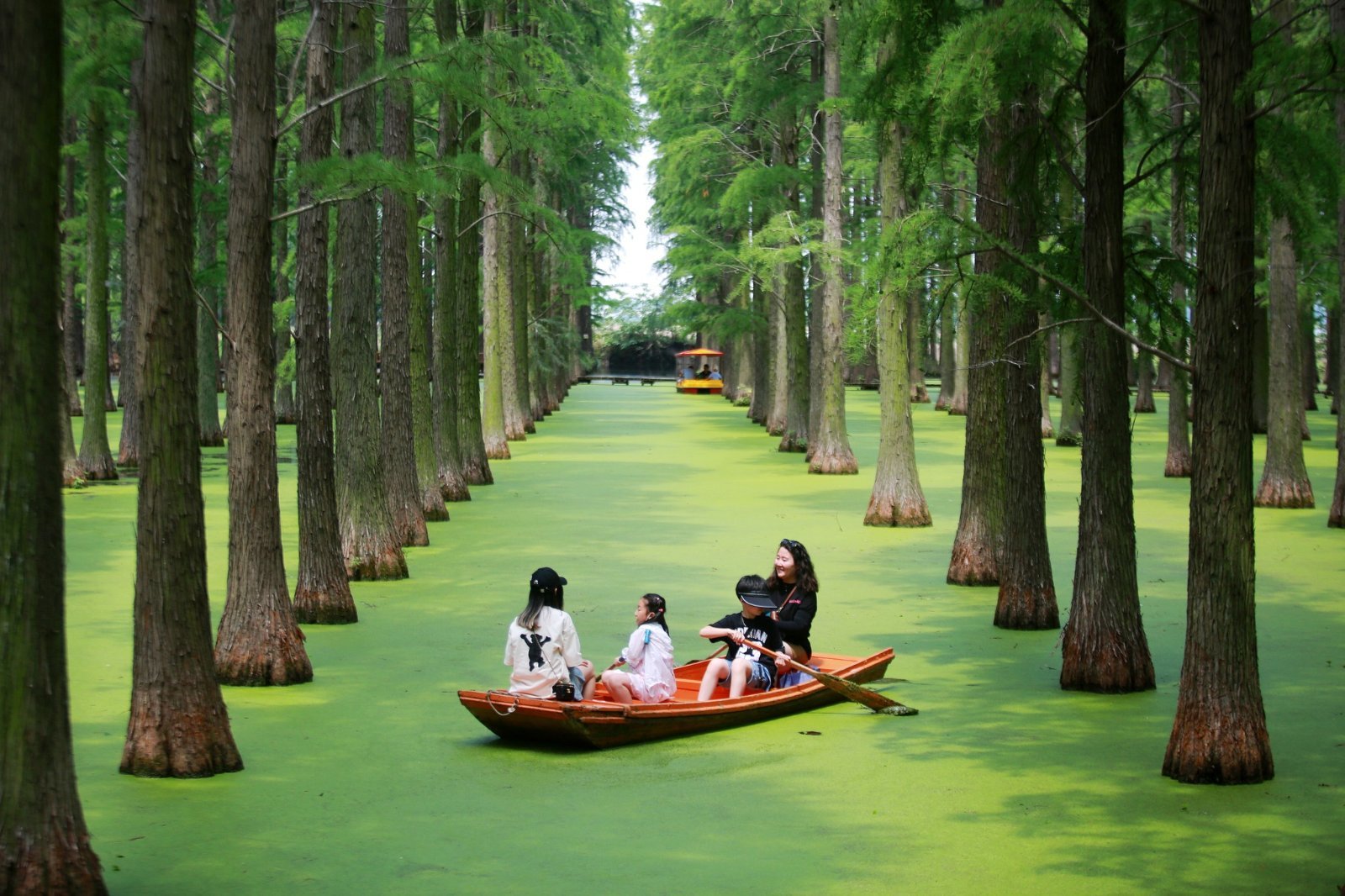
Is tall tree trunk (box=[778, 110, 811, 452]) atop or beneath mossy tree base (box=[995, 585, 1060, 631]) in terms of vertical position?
atop

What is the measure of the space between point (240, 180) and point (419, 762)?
3985mm

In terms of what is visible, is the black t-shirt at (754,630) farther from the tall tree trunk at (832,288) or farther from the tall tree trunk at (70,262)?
Result: the tall tree trunk at (70,262)

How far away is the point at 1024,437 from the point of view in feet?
41.3

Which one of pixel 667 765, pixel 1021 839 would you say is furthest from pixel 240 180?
pixel 1021 839

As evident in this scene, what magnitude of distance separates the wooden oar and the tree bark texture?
3754mm

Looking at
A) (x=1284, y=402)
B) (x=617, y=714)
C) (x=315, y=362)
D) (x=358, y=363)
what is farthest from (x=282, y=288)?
(x=617, y=714)

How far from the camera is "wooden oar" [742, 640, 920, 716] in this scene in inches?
388

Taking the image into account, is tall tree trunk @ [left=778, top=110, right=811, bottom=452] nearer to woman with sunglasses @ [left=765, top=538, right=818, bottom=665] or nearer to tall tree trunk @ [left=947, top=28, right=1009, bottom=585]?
tall tree trunk @ [left=947, top=28, right=1009, bottom=585]

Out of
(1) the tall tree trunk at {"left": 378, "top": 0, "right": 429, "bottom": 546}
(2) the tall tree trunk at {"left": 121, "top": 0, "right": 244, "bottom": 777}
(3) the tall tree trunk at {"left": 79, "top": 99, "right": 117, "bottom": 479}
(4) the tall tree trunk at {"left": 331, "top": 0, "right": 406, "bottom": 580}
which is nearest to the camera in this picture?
(2) the tall tree trunk at {"left": 121, "top": 0, "right": 244, "bottom": 777}

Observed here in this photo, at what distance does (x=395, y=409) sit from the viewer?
17.6 meters

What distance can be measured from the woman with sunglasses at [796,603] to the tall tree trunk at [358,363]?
597 centimetres

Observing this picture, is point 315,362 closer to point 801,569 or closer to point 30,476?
point 801,569

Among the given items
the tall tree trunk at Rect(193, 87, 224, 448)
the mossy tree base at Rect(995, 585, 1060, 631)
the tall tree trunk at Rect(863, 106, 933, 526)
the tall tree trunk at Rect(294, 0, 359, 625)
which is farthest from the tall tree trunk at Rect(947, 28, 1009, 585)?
the tall tree trunk at Rect(193, 87, 224, 448)

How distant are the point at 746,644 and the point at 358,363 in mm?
6489
